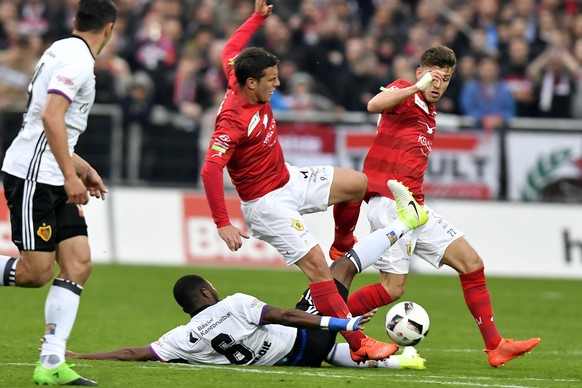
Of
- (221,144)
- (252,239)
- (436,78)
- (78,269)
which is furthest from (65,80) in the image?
(252,239)

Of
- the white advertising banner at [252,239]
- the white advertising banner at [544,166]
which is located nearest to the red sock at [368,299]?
the white advertising banner at [252,239]

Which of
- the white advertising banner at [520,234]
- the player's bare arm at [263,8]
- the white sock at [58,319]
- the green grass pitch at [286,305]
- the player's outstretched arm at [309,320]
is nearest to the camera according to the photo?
the white sock at [58,319]

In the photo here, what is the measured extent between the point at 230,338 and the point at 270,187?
1414 mm

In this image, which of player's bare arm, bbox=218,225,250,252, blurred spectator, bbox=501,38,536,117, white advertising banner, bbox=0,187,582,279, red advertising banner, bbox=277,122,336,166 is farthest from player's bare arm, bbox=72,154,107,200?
blurred spectator, bbox=501,38,536,117

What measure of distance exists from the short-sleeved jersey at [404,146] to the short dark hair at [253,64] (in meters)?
1.35

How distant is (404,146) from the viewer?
10914mm

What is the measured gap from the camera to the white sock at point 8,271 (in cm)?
895

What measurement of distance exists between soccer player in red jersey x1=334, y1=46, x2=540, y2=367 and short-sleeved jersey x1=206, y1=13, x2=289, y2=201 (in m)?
0.83

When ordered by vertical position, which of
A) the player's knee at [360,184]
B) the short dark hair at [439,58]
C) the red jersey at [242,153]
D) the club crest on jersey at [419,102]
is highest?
the short dark hair at [439,58]

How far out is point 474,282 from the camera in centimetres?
1084

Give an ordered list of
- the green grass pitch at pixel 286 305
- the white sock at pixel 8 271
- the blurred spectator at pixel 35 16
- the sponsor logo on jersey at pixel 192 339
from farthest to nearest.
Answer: the blurred spectator at pixel 35 16 → the sponsor logo on jersey at pixel 192 339 → the green grass pitch at pixel 286 305 → the white sock at pixel 8 271

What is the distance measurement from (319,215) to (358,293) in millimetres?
8028

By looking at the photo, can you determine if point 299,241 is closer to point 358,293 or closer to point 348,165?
point 358,293

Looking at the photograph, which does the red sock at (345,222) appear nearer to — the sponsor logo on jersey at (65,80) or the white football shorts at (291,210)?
the white football shorts at (291,210)
